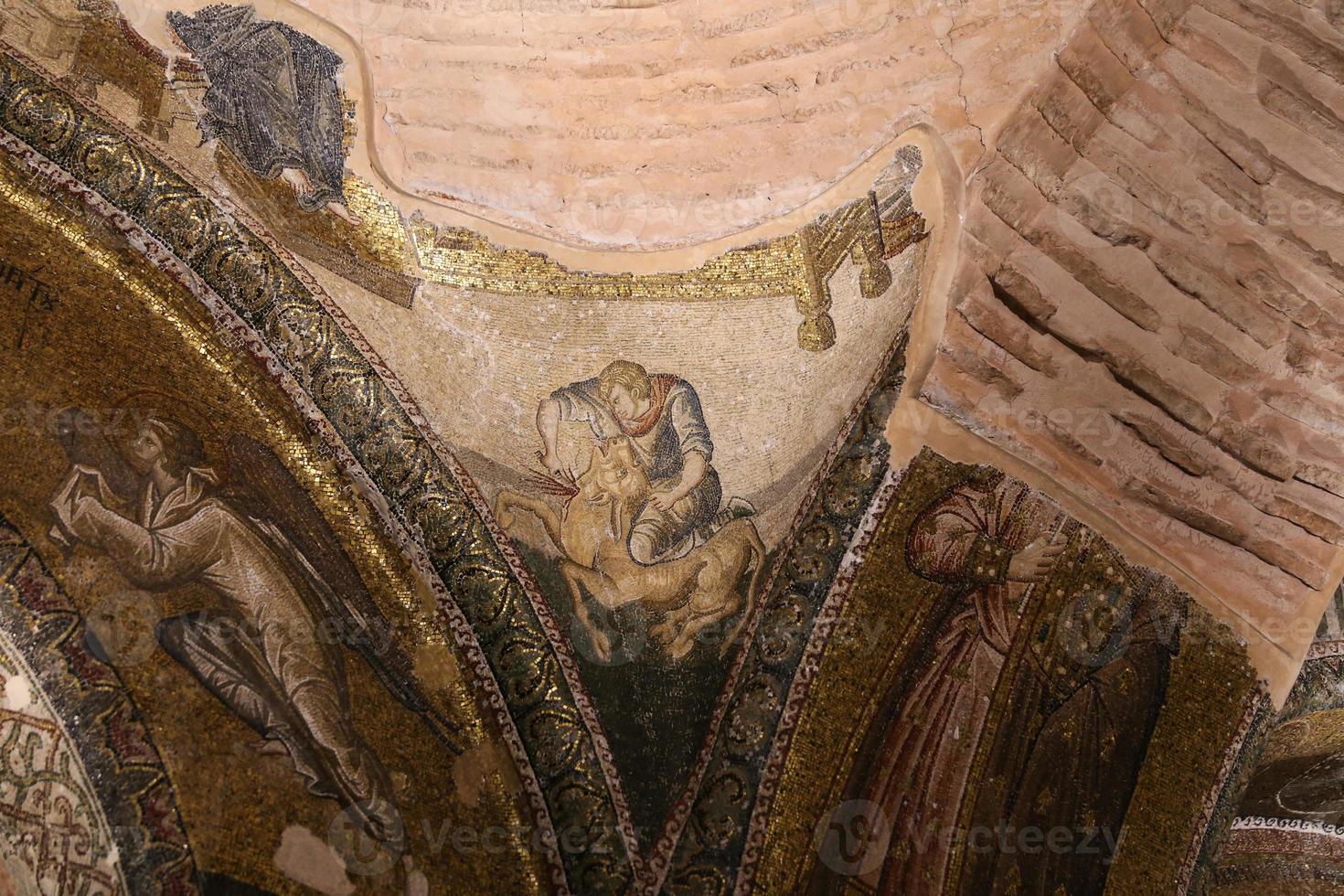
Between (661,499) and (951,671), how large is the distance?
4.17 ft

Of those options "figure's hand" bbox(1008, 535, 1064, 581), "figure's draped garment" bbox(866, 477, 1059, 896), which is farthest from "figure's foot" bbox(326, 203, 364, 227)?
"figure's hand" bbox(1008, 535, 1064, 581)

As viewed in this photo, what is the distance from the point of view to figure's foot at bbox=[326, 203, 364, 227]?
4.76 m

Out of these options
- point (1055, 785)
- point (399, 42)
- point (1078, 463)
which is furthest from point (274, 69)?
point (1055, 785)

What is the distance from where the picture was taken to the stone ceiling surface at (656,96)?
15.4ft

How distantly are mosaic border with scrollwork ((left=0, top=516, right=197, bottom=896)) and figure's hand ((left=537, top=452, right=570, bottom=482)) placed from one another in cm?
168

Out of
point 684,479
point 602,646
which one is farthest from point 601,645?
point 684,479

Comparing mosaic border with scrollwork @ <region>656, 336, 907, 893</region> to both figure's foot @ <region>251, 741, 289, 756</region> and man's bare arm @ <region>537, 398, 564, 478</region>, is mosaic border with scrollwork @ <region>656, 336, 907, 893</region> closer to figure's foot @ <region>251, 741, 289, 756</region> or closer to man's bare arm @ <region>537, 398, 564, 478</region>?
man's bare arm @ <region>537, 398, 564, 478</region>

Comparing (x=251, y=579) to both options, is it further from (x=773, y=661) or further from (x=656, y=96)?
(x=656, y=96)

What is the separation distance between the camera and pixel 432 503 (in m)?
4.92

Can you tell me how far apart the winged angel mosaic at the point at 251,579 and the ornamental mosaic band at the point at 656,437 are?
964mm

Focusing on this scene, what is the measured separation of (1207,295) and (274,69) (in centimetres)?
340

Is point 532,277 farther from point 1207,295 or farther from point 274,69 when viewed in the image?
point 1207,295

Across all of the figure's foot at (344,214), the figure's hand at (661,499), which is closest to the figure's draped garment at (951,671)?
the figure's hand at (661,499)

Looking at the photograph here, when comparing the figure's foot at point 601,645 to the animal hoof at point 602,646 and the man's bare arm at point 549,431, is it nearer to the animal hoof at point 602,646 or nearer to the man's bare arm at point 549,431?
the animal hoof at point 602,646
